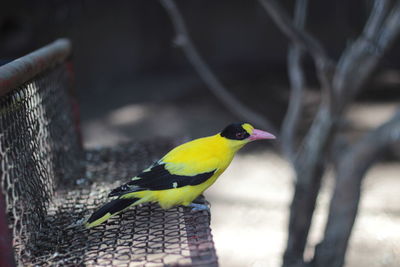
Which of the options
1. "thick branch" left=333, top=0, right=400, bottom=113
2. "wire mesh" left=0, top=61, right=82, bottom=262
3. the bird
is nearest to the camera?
"wire mesh" left=0, top=61, right=82, bottom=262

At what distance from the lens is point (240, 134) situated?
8.32 feet

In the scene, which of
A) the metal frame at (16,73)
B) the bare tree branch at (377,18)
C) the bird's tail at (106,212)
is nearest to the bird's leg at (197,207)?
the bird's tail at (106,212)

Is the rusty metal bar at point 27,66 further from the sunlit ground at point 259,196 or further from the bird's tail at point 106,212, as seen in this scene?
the sunlit ground at point 259,196

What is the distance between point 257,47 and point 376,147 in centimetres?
631

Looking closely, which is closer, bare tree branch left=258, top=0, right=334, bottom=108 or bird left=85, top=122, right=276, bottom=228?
bird left=85, top=122, right=276, bottom=228

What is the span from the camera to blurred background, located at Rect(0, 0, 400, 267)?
5832 mm

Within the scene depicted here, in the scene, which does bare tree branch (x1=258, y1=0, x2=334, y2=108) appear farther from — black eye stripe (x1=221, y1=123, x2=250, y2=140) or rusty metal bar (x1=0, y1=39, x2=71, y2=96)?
rusty metal bar (x1=0, y1=39, x2=71, y2=96)

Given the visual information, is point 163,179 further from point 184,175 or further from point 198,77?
point 198,77

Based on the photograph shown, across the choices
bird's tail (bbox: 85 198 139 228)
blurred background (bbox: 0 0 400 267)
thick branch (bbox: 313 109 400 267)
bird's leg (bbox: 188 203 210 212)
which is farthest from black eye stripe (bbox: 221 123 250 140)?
blurred background (bbox: 0 0 400 267)

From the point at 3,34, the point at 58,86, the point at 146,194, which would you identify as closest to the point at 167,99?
the point at 3,34

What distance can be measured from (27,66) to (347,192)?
197 centimetres

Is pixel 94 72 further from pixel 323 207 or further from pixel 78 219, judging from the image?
pixel 78 219

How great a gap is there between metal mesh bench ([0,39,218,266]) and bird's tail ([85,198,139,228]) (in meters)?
0.05

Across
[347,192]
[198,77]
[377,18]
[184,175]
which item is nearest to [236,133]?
[184,175]
